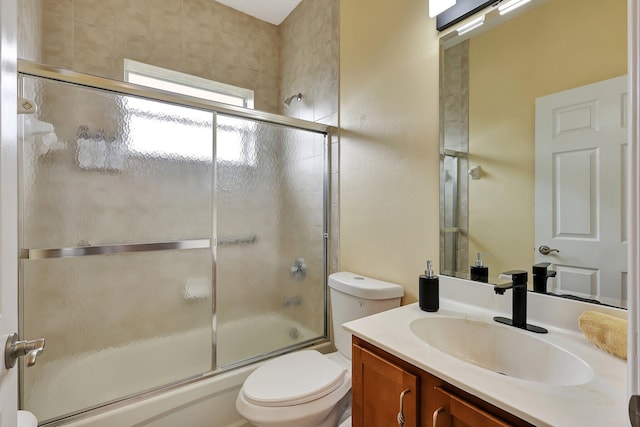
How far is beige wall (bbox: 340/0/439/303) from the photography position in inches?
51.9

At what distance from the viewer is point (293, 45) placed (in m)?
2.31

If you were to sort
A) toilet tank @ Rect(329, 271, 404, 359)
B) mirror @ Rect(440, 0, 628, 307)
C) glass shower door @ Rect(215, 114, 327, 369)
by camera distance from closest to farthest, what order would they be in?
1. mirror @ Rect(440, 0, 628, 307)
2. toilet tank @ Rect(329, 271, 404, 359)
3. glass shower door @ Rect(215, 114, 327, 369)

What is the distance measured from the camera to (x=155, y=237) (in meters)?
1.51

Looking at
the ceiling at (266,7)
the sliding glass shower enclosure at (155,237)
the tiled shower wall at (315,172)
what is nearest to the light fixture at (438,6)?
the tiled shower wall at (315,172)

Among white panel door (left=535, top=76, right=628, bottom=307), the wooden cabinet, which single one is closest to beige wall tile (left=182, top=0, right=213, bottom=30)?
white panel door (left=535, top=76, right=628, bottom=307)

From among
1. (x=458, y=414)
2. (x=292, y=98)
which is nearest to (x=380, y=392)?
(x=458, y=414)

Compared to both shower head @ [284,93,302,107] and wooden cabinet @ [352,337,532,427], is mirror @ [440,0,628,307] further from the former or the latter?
shower head @ [284,93,302,107]

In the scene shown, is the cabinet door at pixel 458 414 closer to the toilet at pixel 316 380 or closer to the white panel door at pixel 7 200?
the toilet at pixel 316 380

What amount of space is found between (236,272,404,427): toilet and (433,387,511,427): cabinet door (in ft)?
2.01

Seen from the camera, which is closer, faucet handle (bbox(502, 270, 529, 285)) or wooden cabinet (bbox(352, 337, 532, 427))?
wooden cabinet (bbox(352, 337, 532, 427))

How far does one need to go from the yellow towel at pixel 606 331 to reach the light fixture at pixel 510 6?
103 cm

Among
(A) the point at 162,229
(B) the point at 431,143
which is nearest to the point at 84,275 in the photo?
(A) the point at 162,229

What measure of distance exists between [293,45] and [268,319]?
208cm

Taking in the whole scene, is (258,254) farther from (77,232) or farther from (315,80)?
(315,80)
